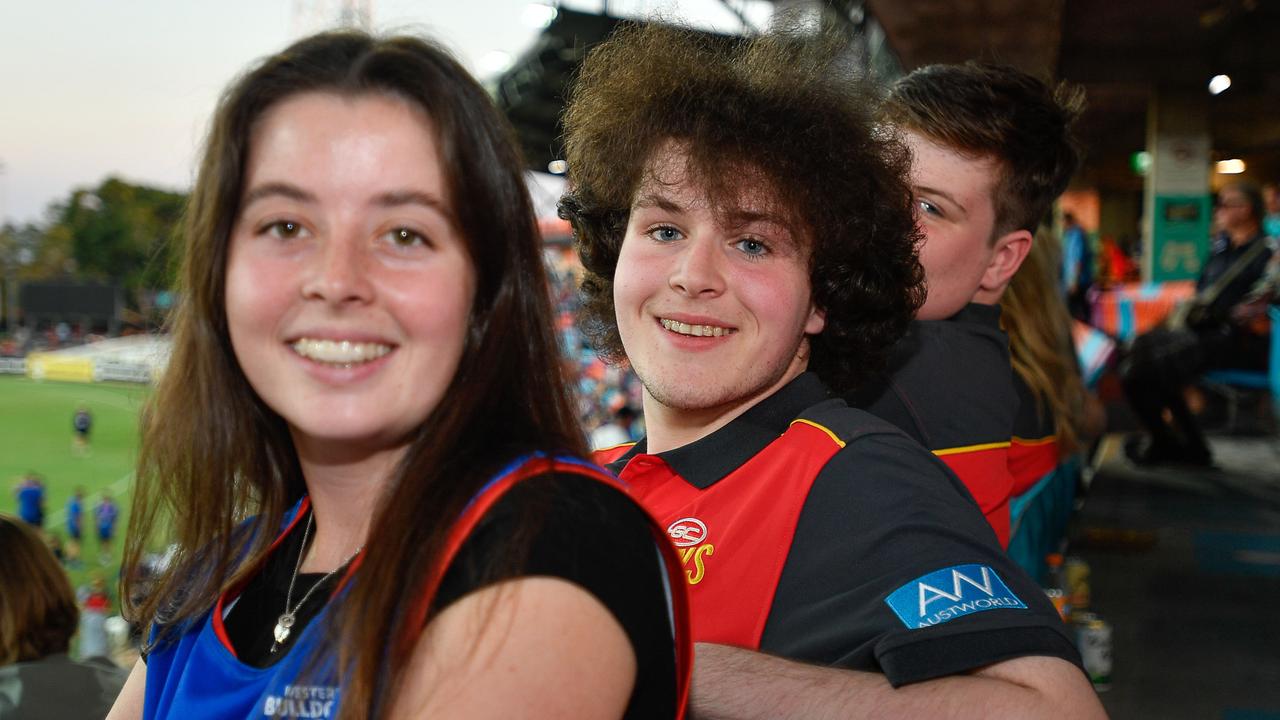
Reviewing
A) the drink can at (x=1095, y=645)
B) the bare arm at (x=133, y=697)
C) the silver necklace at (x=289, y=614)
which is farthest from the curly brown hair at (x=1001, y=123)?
the drink can at (x=1095, y=645)

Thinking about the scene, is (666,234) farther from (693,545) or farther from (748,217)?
(693,545)

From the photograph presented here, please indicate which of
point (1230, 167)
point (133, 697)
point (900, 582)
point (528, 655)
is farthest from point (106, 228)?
A: point (528, 655)

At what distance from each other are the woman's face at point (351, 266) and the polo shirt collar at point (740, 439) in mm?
521

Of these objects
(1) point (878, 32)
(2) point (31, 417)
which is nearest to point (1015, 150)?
(1) point (878, 32)

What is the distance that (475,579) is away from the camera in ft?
2.43

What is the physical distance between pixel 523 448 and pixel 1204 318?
6.74 m

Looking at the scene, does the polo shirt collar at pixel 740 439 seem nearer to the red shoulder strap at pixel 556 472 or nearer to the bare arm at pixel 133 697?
the red shoulder strap at pixel 556 472

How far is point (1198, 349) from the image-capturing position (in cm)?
660

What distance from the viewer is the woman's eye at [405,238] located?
887 millimetres

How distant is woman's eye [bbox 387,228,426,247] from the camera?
887mm

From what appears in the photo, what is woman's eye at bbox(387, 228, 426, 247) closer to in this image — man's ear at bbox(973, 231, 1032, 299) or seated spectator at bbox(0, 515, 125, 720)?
man's ear at bbox(973, 231, 1032, 299)

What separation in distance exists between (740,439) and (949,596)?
15.7 inches

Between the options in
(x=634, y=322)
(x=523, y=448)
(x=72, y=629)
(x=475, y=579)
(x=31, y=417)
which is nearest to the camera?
(x=475, y=579)

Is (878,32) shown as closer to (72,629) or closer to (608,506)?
(72,629)
